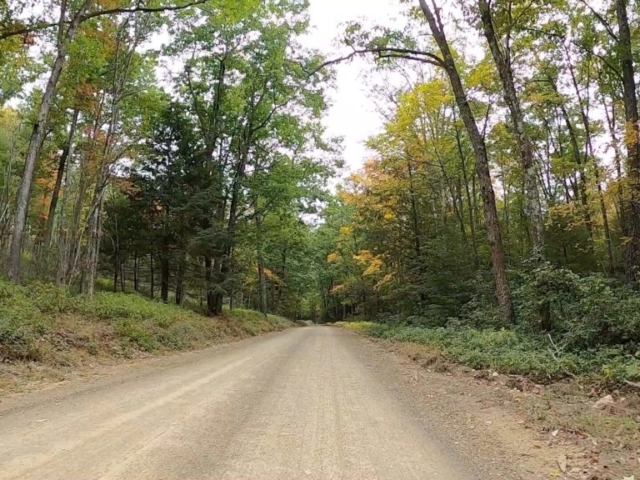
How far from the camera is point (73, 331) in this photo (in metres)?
10.3

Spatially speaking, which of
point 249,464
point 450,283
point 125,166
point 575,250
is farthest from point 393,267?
point 249,464

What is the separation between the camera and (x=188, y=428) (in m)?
4.70

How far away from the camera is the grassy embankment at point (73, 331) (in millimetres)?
8055

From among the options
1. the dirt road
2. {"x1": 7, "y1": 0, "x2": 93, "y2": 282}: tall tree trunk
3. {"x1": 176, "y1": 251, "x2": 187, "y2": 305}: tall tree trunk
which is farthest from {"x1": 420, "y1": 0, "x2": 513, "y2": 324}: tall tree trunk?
{"x1": 176, "y1": 251, "x2": 187, "y2": 305}: tall tree trunk

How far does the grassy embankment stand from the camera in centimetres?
805

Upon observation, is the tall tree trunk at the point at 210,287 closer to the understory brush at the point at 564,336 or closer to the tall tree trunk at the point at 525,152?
the understory brush at the point at 564,336

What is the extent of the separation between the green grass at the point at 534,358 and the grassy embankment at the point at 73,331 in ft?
26.4

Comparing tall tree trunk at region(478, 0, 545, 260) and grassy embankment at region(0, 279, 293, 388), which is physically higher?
tall tree trunk at region(478, 0, 545, 260)

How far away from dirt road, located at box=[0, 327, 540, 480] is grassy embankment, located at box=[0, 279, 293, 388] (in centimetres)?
171

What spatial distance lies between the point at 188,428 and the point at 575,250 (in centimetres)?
2191

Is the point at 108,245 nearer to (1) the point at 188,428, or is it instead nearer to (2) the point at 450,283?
(2) the point at 450,283

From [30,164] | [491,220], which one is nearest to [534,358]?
[491,220]

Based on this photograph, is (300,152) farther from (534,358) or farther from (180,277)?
(534,358)

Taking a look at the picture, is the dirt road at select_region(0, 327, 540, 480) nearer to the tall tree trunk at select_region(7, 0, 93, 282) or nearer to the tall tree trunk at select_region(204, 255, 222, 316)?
the tall tree trunk at select_region(7, 0, 93, 282)
